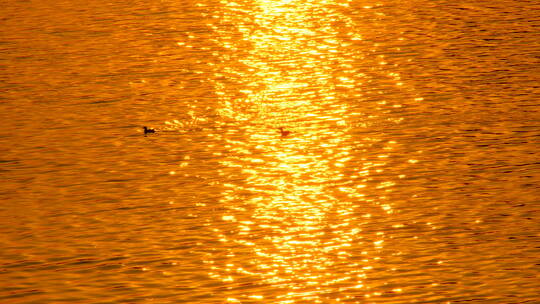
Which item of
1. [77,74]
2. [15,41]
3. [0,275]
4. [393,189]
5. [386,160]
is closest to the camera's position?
[0,275]

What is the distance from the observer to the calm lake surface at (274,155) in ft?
60.2

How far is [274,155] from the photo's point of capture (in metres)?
24.1

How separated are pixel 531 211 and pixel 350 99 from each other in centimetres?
778

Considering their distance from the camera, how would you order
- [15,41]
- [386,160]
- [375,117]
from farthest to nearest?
[15,41] < [375,117] < [386,160]

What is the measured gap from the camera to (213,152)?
80.6ft

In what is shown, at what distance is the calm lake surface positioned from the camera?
60.2 feet

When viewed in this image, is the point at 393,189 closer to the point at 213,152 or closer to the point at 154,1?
the point at 213,152

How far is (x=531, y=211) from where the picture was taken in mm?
20656

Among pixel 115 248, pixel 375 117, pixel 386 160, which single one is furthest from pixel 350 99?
pixel 115 248

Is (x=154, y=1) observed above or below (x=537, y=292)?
below

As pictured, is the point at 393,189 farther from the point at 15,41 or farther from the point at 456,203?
the point at 15,41

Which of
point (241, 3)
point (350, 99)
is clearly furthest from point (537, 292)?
point (241, 3)

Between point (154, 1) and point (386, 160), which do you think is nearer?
point (386, 160)

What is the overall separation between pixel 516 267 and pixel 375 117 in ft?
27.9
